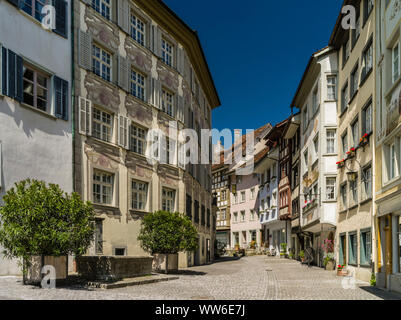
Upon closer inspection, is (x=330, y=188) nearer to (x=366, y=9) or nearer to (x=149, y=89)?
(x=366, y=9)

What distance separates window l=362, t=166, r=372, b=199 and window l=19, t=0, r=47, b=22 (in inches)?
547

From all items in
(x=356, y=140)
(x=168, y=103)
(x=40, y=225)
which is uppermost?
(x=168, y=103)

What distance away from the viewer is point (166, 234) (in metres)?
20.0

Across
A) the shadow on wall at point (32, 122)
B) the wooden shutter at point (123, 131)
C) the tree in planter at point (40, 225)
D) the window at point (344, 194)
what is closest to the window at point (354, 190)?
the window at point (344, 194)

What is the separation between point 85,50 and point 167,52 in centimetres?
821

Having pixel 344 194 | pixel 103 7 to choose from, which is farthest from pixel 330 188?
pixel 103 7

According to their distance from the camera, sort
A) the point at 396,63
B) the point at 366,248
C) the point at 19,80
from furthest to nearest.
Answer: the point at 366,248, the point at 19,80, the point at 396,63

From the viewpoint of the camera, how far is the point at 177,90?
90.0ft

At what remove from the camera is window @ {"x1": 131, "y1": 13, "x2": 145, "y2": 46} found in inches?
936

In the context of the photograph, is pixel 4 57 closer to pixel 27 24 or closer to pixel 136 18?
pixel 27 24

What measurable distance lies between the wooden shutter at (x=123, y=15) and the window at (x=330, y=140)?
12025 millimetres

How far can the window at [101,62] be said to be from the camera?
20.7 m

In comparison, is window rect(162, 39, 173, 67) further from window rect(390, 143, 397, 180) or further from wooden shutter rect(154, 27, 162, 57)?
window rect(390, 143, 397, 180)

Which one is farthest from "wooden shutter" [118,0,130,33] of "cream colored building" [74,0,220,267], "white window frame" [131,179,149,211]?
"white window frame" [131,179,149,211]
